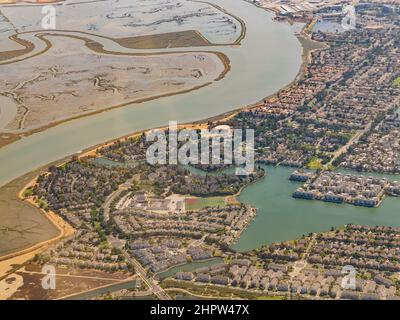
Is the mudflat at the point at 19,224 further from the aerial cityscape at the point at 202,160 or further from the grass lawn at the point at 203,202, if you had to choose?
the grass lawn at the point at 203,202

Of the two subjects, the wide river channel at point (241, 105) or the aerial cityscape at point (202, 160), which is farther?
the wide river channel at point (241, 105)

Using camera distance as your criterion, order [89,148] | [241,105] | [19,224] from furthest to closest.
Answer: [241,105]
[89,148]
[19,224]

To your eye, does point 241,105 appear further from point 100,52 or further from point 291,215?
point 100,52

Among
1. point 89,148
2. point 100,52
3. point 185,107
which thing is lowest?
point 89,148

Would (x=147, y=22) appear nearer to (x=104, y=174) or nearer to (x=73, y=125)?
(x=73, y=125)

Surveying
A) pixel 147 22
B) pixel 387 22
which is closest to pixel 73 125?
pixel 147 22

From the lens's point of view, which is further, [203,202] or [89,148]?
[89,148]

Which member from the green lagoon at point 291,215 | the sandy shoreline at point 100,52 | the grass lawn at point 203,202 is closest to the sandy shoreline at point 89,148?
the sandy shoreline at point 100,52

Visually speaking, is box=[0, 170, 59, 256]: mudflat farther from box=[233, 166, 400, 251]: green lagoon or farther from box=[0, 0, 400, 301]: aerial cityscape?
box=[233, 166, 400, 251]: green lagoon

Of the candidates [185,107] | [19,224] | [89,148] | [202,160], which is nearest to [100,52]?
[185,107]
